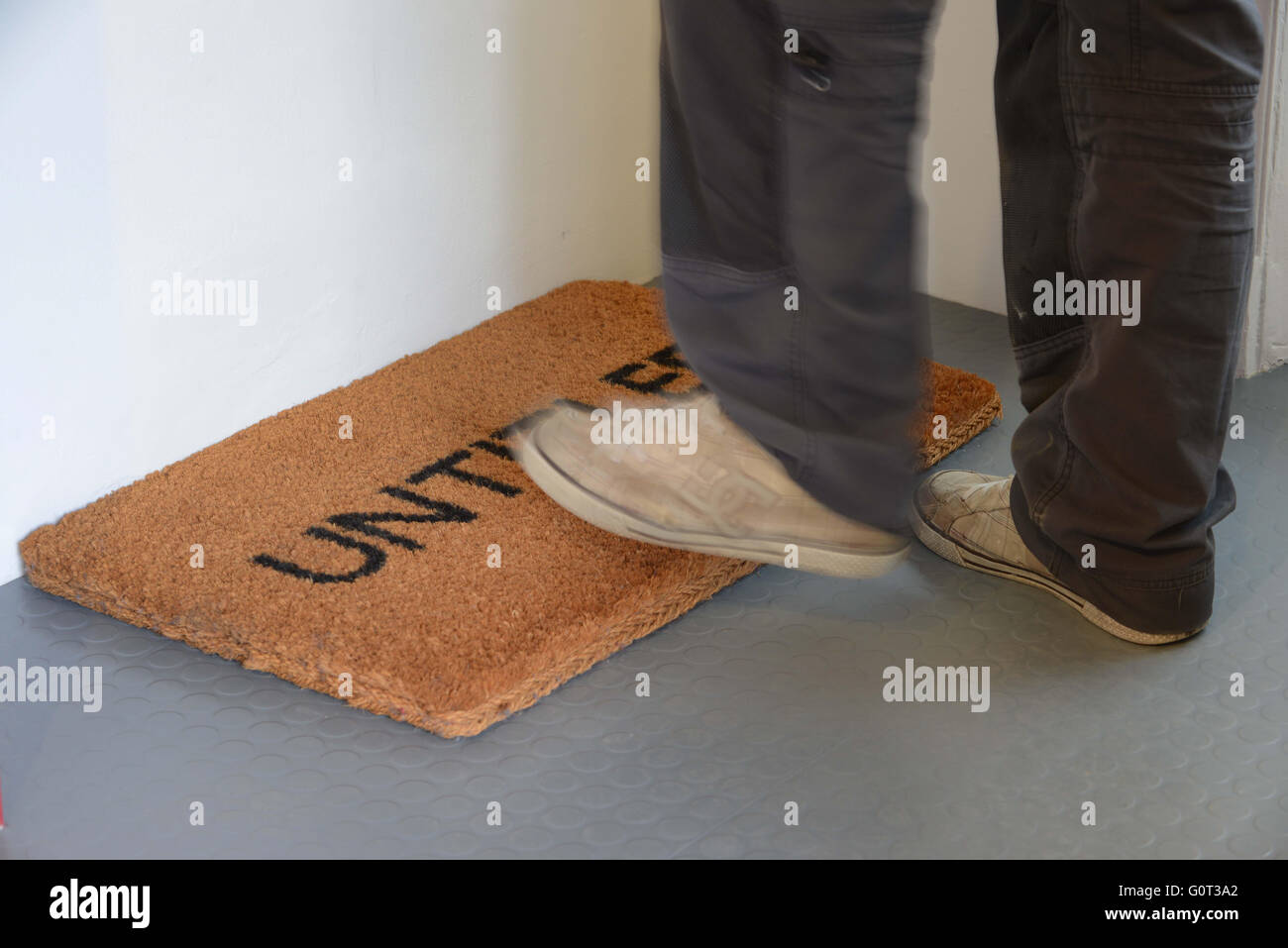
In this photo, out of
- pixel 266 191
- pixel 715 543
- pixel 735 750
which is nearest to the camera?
pixel 735 750

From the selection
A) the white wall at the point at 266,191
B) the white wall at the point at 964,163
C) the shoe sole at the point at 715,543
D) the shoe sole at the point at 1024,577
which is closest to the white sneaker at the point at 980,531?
the shoe sole at the point at 1024,577

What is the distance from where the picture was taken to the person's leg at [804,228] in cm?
96

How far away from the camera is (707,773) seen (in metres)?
0.97

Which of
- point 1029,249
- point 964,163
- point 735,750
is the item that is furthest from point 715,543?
point 964,163

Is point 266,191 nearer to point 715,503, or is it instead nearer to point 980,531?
point 715,503

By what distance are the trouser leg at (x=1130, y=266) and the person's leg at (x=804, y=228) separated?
0.48 ft

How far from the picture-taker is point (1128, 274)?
1.02 m

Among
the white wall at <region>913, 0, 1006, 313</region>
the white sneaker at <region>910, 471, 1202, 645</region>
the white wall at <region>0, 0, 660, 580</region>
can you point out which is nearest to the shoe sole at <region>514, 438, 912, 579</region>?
the white sneaker at <region>910, 471, 1202, 645</region>

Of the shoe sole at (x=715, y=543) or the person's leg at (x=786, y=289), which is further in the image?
the shoe sole at (x=715, y=543)

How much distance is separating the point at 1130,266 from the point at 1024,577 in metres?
0.33

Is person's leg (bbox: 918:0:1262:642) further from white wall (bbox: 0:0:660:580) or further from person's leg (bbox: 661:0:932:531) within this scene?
white wall (bbox: 0:0:660:580)

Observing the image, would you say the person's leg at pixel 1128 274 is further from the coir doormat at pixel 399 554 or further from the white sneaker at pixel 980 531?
the coir doormat at pixel 399 554
